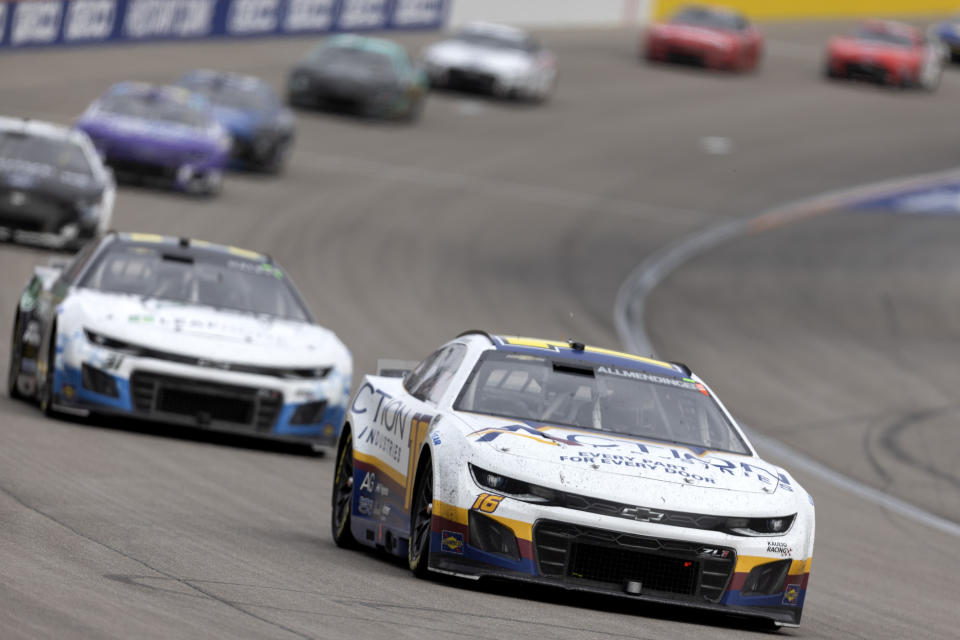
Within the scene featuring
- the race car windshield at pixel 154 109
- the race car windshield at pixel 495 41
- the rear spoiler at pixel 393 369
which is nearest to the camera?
the rear spoiler at pixel 393 369

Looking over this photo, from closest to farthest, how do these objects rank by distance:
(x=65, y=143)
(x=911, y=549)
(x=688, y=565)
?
(x=688, y=565), (x=911, y=549), (x=65, y=143)

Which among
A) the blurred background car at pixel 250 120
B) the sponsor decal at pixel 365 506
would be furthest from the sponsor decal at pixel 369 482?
the blurred background car at pixel 250 120

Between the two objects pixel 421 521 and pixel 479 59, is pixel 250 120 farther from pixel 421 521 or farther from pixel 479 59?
pixel 421 521

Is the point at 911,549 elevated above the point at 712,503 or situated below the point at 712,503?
below

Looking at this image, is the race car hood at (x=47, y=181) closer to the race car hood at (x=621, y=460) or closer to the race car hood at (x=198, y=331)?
the race car hood at (x=198, y=331)

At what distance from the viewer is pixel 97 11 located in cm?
3991

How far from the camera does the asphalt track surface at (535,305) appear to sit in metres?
8.48

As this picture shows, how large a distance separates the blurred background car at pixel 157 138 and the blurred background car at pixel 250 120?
2101 millimetres

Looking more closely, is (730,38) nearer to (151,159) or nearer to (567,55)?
(567,55)

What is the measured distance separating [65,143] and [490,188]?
36.5ft

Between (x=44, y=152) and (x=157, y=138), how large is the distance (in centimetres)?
463

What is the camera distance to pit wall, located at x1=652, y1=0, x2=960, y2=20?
58528 millimetres

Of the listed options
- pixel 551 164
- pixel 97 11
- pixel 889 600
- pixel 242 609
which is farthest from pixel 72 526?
pixel 97 11

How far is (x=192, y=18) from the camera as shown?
42.9 metres
